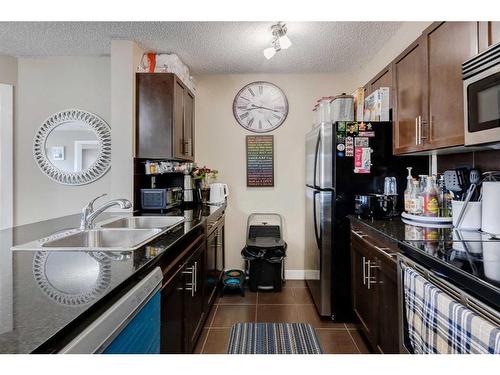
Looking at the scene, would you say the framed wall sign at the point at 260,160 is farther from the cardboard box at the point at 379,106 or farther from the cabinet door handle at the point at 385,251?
the cabinet door handle at the point at 385,251

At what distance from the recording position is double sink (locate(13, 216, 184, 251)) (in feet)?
4.63

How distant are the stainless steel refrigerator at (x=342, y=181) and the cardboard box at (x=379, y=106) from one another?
87mm

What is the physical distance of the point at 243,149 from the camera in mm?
3688

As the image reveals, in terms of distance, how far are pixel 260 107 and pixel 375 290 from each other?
8.09 ft

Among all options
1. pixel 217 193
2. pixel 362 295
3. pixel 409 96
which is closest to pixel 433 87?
pixel 409 96

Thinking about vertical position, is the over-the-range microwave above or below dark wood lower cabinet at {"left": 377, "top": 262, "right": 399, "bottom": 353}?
above

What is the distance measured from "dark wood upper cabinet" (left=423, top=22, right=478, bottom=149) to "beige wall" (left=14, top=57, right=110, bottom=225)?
9.28ft

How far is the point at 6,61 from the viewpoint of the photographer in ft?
10.1

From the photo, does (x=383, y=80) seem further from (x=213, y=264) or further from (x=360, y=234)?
(x=213, y=264)

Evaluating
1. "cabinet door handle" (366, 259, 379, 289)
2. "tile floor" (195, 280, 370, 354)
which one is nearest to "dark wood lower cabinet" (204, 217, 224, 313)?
"tile floor" (195, 280, 370, 354)

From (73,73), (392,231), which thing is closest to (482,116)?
(392,231)

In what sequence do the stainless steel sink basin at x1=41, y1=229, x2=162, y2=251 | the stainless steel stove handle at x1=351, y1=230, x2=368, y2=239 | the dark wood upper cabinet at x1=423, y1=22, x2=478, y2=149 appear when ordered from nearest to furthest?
the dark wood upper cabinet at x1=423, y1=22, x2=478, y2=149
the stainless steel sink basin at x1=41, y1=229, x2=162, y2=251
the stainless steel stove handle at x1=351, y1=230, x2=368, y2=239

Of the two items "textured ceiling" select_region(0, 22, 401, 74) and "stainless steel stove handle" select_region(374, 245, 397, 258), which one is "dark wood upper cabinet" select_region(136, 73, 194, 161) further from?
"stainless steel stove handle" select_region(374, 245, 397, 258)
